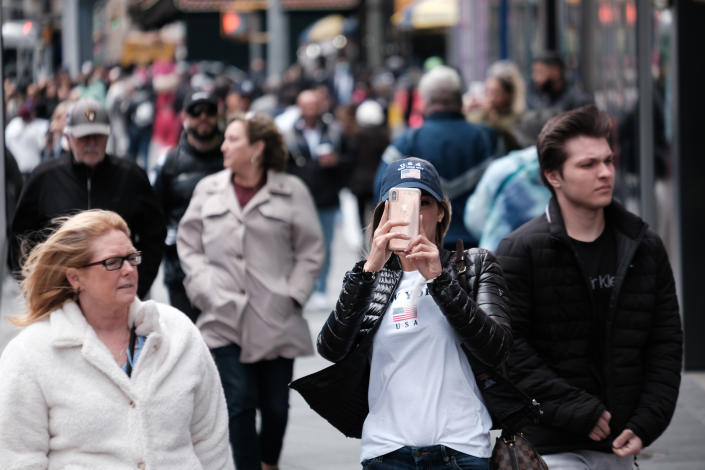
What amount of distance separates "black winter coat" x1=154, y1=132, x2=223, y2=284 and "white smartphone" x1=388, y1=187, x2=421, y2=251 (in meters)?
3.57

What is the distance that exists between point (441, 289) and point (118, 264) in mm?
1031

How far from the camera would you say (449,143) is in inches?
340

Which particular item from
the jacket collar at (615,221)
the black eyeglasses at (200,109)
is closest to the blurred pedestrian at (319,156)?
the black eyeglasses at (200,109)

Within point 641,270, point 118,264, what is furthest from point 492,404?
point 118,264

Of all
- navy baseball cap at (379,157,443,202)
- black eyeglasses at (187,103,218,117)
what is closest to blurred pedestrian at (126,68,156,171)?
black eyeglasses at (187,103,218,117)

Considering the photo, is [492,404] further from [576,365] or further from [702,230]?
[702,230]

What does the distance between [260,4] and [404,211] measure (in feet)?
152

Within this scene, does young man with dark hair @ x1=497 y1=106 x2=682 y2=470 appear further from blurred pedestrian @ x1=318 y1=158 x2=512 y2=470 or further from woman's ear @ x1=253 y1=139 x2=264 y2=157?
woman's ear @ x1=253 y1=139 x2=264 y2=157

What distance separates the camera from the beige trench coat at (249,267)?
275 inches

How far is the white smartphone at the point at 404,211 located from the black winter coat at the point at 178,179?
357cm

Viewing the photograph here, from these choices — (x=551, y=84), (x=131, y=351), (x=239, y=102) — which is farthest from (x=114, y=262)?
(x=239, y=102)

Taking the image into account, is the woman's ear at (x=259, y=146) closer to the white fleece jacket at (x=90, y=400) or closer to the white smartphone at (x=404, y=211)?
the white fleece jacket at (x=90, y=400)

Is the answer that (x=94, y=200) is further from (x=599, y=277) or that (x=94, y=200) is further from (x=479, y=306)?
(x=479, y=306)

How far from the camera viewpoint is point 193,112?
25.7 feet
